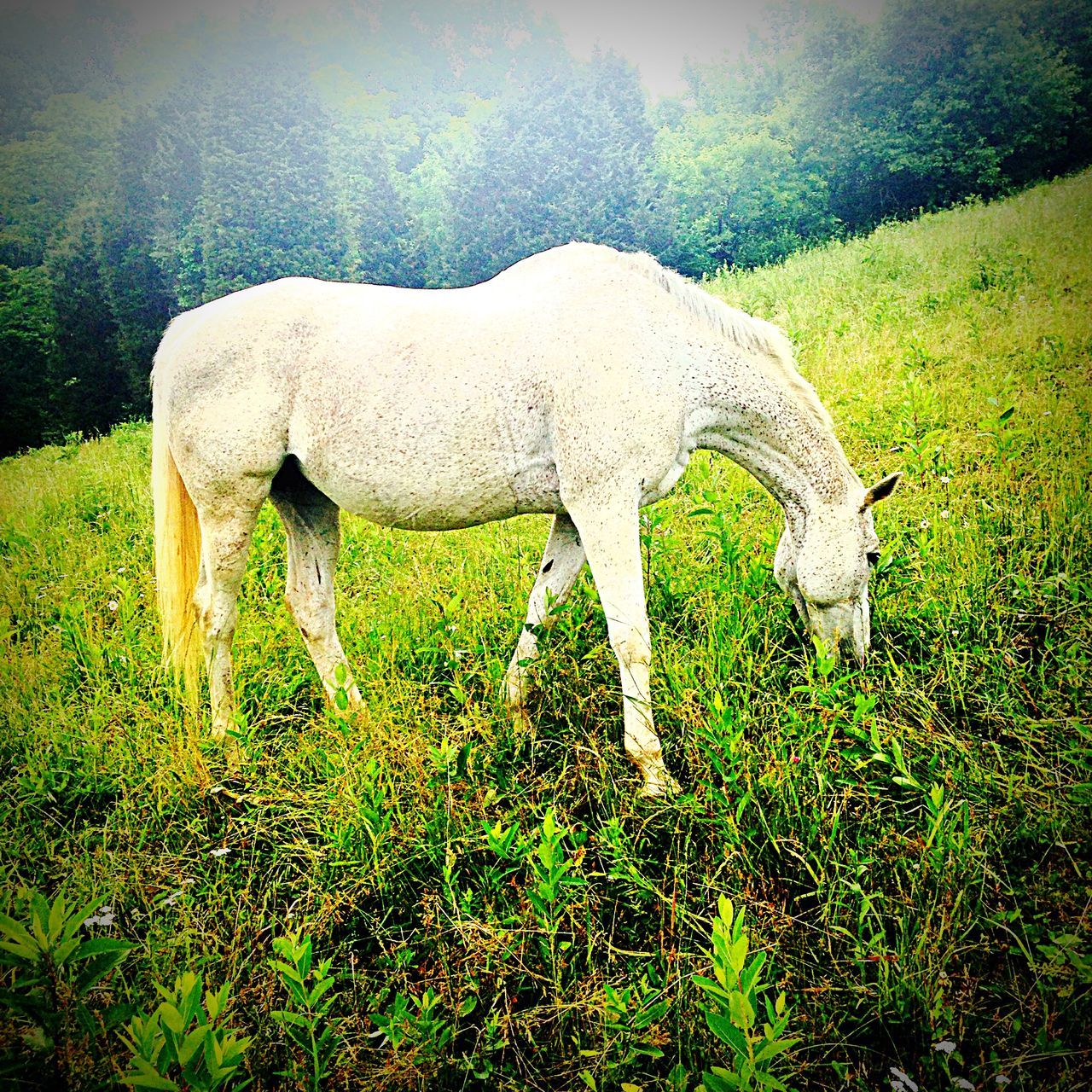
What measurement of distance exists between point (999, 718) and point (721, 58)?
8348mm

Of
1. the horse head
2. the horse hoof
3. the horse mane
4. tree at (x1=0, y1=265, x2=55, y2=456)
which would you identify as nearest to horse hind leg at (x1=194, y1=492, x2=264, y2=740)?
the horse hoof

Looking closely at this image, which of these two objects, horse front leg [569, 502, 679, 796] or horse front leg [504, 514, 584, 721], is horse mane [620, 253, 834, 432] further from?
horse front leg [504, 514, 584, 721]

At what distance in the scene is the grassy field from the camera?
176 cm

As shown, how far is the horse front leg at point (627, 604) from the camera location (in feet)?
8.58

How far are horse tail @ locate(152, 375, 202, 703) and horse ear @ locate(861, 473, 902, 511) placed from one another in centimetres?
307

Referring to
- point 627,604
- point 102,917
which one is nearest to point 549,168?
point 627,604

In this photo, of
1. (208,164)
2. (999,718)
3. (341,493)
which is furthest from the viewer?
(208,164)

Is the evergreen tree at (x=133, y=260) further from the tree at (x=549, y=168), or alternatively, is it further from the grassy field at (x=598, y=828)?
the tree at (x=549, y=168)

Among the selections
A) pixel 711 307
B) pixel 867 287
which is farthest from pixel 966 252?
pixel 711 307

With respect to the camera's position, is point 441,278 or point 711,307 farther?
point 441,278

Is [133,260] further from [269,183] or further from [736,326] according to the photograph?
[736,326]

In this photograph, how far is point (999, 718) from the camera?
2.65 m

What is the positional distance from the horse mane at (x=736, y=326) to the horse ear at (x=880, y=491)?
0.32m

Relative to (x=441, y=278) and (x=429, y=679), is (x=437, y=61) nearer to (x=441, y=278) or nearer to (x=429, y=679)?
(x=441, y=278)
